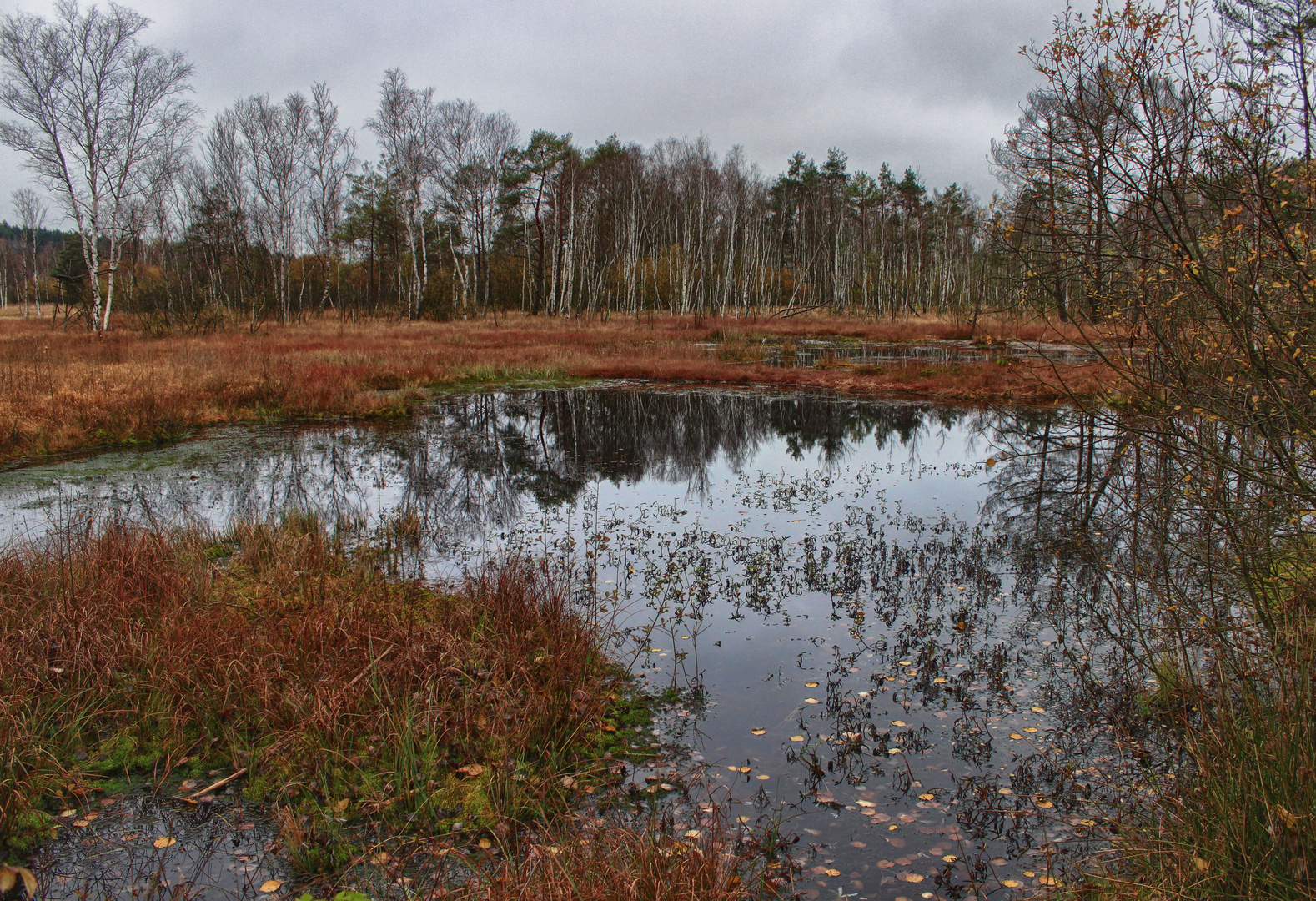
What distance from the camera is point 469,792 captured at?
3.96 metres

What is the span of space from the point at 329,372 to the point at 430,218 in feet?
106

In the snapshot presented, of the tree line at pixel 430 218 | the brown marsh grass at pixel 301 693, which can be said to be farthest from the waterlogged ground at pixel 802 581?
the tree line at pixel 430 218

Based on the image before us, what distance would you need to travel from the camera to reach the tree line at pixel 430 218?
24812mm

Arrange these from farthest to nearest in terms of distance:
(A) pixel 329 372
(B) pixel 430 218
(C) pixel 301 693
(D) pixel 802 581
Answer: (B) pixel 430 218
(A) pixel 329 372
(D) pixel 802 581
(C) pixel 301 693

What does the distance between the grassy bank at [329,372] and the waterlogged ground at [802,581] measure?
1.31 meters

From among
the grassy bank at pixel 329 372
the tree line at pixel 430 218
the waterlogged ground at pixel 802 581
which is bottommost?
the waterlogged ground at pixel 802 581

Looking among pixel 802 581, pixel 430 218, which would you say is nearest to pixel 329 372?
pixel 802 581

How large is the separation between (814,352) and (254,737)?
28573mm

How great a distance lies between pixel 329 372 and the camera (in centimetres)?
1848

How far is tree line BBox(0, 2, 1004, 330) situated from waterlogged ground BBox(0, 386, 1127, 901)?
14980 mm

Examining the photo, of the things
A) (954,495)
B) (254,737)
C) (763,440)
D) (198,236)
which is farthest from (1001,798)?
(198,236)

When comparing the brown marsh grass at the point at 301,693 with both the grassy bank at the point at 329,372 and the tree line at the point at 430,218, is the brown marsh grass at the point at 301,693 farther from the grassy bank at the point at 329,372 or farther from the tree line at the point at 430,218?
the tree line at the point at 430,218

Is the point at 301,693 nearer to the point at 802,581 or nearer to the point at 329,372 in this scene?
the point at 802,581

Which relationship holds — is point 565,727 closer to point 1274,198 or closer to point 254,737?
point 254,737
